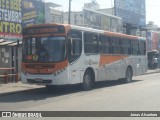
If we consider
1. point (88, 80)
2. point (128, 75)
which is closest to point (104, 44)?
point (88, 80)

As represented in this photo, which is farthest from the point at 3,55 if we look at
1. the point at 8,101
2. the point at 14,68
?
the point at 8,101

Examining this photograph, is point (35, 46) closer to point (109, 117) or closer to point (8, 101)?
point (8, 101)

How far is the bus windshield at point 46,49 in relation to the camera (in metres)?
15.8

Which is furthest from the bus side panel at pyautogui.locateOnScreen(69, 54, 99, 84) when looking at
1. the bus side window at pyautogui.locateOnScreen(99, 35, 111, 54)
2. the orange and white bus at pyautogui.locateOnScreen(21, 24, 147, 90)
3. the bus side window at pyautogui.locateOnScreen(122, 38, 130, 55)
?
the bus side window at pyautogui.locateOnScreen(122, 38, 130, 55)

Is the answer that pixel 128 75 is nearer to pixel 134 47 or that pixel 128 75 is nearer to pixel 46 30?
pixel 134 47

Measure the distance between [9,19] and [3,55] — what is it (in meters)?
2.37

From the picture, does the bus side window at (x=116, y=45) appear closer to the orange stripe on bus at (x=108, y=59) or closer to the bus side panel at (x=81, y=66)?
the orange stripe on bus at (x=108, y=59)

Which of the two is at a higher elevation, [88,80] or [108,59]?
[108,59]

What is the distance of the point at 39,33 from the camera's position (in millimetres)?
16281

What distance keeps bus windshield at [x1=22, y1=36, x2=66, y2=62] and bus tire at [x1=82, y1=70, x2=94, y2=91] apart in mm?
2291

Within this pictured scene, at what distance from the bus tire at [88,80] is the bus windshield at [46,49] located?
7.52 feet

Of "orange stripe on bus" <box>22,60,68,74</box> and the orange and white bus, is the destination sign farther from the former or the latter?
"orange stripe on bus" <box>22,60,68,74</box>

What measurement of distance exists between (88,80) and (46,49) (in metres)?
3.05

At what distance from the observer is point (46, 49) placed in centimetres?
1596
